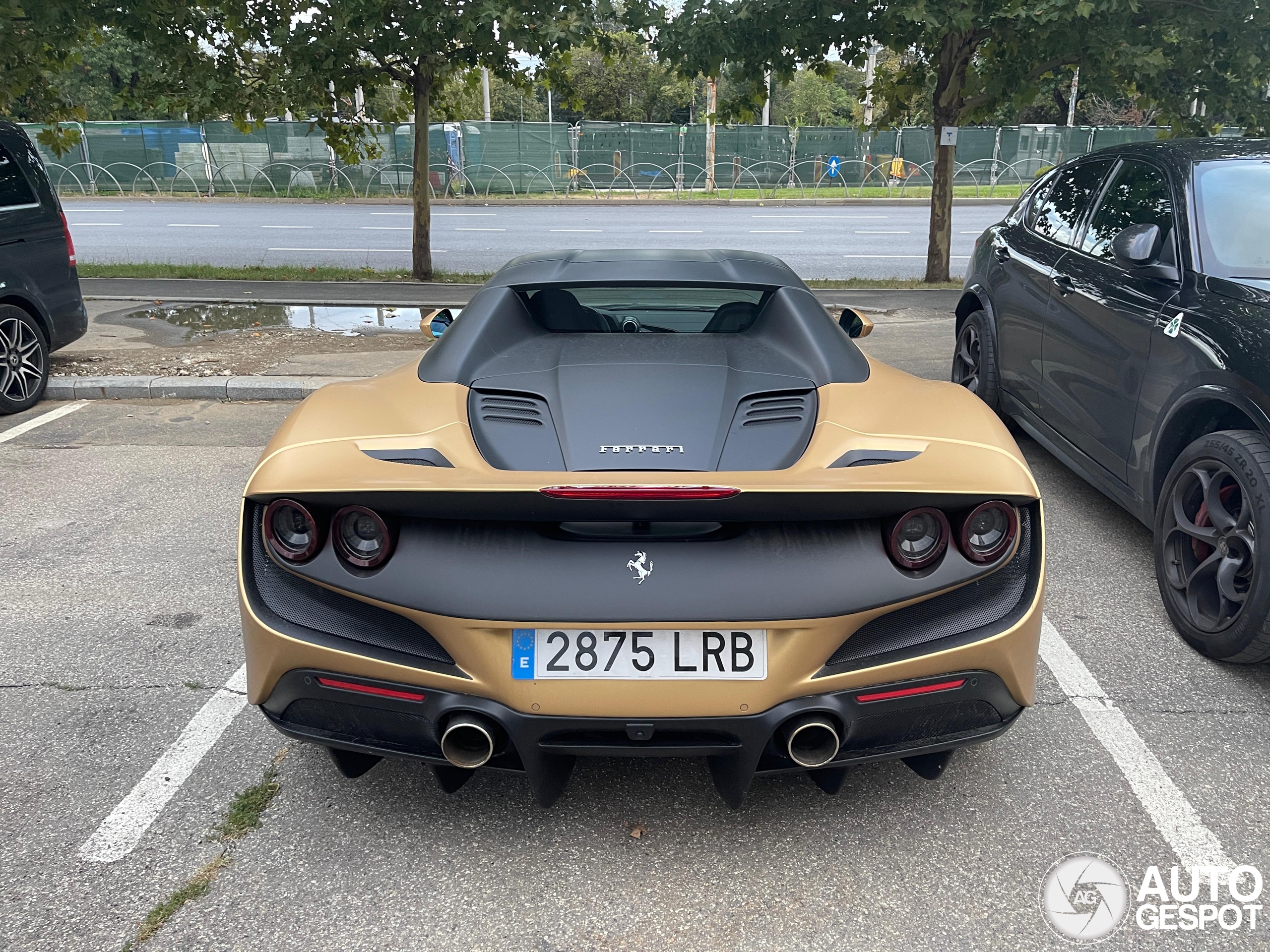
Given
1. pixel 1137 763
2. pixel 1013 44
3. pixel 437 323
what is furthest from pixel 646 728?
pixel 1013 44

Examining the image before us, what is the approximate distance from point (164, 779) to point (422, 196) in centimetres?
1154

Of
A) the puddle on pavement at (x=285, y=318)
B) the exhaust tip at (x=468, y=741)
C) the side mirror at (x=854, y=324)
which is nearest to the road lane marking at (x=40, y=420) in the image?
the puddle on pavement at (x=285, y=318)

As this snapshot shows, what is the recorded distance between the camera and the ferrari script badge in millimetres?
2250

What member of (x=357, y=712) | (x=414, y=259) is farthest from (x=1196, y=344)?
(x=414, y=259)

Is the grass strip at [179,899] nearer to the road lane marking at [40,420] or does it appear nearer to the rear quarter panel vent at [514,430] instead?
the rear quarter panel vent at [514,430]

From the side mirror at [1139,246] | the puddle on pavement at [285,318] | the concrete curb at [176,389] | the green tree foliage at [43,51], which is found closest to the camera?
the side mirror at [1139,246]

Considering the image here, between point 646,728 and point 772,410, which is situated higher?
point 772,410

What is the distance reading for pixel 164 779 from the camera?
2955 millimetres

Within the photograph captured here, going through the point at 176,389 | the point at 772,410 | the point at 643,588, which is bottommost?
the point at 176,389

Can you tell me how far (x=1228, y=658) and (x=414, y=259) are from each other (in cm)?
1180

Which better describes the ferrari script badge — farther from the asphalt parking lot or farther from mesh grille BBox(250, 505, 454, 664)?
the asphalt parking lot

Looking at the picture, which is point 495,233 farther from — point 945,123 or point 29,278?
point 29,278

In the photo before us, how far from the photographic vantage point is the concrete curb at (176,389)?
765cm

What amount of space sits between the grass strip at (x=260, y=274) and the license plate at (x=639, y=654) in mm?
11168
